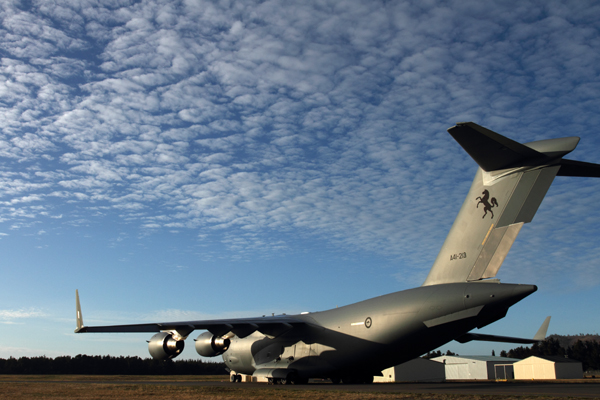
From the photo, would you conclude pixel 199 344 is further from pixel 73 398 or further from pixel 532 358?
pixel 532 358

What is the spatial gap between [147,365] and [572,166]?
54497mm

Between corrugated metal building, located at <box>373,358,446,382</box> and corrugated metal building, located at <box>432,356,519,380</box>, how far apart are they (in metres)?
7.47

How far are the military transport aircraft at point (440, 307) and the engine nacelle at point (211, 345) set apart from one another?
0.04 m

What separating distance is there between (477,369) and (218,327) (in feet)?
99.5

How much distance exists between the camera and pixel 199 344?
62.3 ft

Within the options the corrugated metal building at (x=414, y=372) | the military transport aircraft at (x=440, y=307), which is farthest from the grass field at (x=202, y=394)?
the corrugated metal building at (x=414, y=372)

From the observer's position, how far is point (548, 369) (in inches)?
1427

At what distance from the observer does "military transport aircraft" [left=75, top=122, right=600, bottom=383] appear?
11461mm

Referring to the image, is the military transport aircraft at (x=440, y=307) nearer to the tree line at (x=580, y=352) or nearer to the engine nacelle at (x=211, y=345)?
the engine nacelle at (x=211, y=345)

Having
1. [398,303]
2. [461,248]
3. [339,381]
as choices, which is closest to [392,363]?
[398,303]

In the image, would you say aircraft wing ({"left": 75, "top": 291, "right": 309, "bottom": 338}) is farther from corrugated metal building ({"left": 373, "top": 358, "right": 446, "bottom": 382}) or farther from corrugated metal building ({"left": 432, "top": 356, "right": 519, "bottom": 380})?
corrugated metal building ({"left": 432, "top": 356, "right": 519, "bottom": 380})

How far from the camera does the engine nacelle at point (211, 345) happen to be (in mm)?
18500

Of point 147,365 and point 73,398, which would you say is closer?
point 73,398

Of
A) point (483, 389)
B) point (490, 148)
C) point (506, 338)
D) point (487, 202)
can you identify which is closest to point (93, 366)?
point (506, 338)
